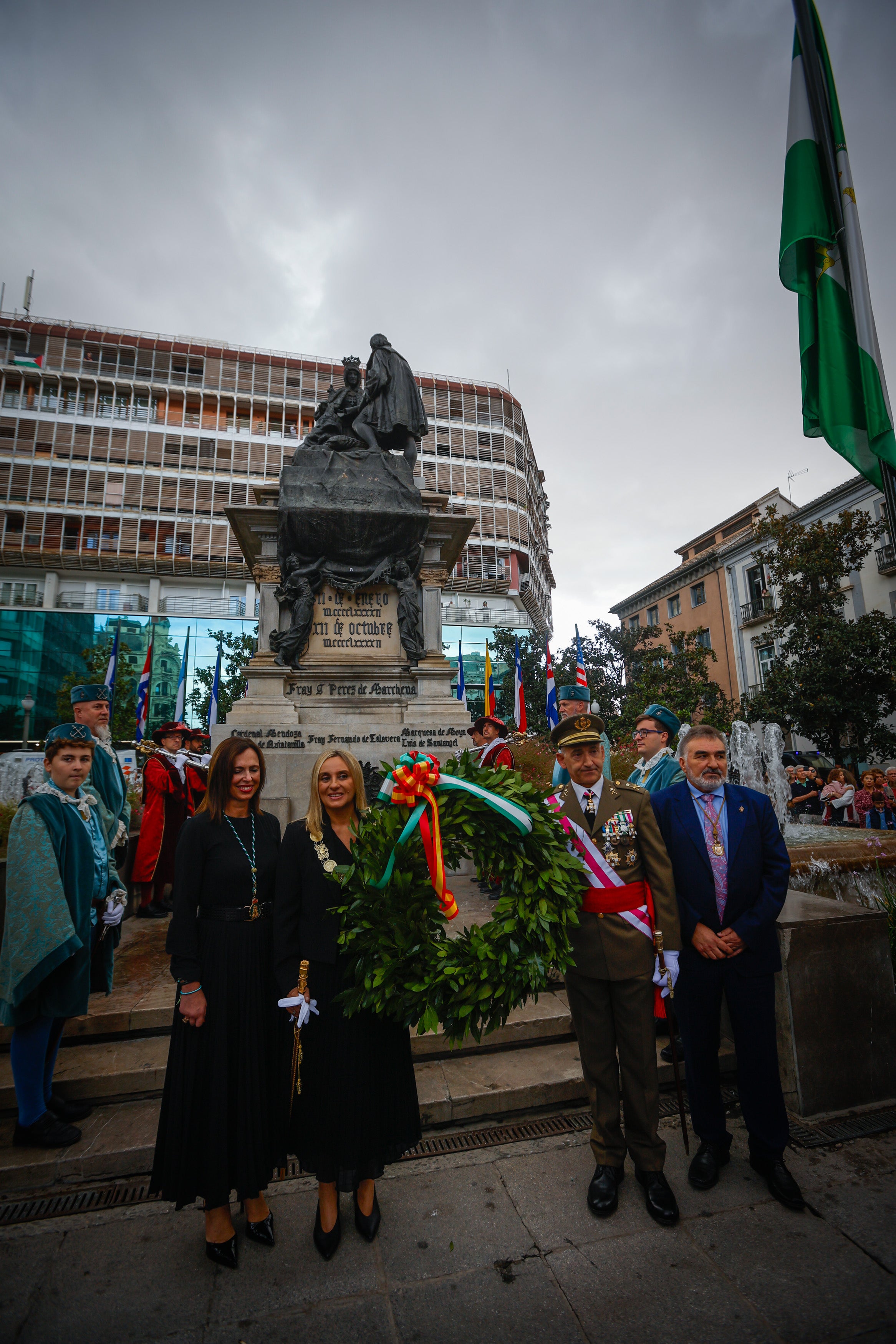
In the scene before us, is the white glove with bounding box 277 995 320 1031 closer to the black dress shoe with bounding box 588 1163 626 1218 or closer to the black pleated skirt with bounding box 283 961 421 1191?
the black pleated skirt with bounding box 283 961 421 1191

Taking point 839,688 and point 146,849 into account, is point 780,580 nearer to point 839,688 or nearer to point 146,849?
point 839,688

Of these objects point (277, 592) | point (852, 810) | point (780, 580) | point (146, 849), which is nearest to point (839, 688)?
point (780, 580)

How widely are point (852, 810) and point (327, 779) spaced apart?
13722mm

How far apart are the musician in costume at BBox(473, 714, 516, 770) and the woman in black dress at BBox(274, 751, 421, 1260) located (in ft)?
13.6

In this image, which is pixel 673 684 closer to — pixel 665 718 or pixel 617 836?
pixel 665 718

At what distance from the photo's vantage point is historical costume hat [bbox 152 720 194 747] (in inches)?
302

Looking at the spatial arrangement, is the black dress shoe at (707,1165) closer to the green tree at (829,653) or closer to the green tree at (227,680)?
the green tree at (227,680)

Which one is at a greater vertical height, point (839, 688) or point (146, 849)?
point (839, 688)

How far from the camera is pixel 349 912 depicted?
285cm

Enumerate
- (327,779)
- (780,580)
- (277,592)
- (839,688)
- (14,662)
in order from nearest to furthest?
1. (327,779)
2. (277,592)
3. (839,688)
4. (780,580)
5. (14,662)

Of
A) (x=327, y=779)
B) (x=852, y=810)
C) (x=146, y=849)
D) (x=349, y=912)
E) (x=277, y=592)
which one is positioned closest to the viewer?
(x=349, y=912)

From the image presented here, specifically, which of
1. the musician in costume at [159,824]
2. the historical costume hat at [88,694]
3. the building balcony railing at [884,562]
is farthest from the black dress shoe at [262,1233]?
the building balcony railing at [884,562]

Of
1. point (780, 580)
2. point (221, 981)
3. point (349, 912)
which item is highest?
point (780, 580)

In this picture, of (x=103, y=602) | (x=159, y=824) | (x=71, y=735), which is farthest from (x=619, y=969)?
(x=103, y=602)
